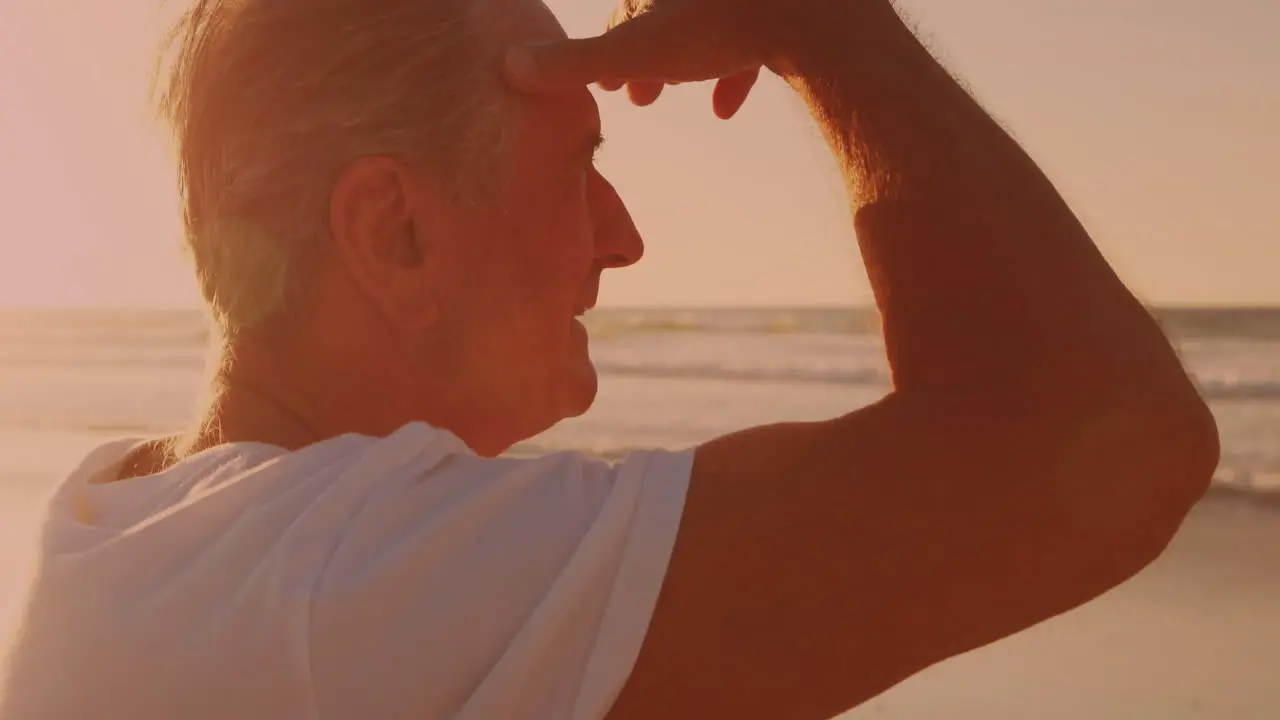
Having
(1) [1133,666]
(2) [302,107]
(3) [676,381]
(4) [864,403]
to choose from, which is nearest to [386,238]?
(2) [302,107]

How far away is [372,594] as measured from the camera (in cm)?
133

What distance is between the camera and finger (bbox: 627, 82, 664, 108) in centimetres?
197

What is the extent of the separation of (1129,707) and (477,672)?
4295 millimetres

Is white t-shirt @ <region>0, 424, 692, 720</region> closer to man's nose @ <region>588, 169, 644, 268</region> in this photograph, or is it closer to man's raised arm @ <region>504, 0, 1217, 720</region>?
man's raised arm @ <region>504, 0, 1217, 720</region>

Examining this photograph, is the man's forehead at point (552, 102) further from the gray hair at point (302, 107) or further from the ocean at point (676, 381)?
the ocean at point (676, 381)

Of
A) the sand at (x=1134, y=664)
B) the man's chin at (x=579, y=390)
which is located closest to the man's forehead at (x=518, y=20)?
the man's chin at (x=579, y=390)

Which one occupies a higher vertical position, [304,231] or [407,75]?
[407,75]

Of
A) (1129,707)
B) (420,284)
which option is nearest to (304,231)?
(420,284)

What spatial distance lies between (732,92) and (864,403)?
45.9 feet

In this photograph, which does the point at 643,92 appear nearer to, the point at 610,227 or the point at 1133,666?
the point at 610,227

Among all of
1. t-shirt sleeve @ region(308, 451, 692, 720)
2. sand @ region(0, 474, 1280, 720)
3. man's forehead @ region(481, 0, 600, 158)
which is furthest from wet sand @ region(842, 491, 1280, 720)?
t-shirt sleeve @ region(308, 451, 692, 720)

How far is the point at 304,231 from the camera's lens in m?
1.68

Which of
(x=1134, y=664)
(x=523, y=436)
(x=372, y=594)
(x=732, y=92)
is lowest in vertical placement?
(x=1134, y=664)

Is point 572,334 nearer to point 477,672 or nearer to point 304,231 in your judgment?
point 304,231
